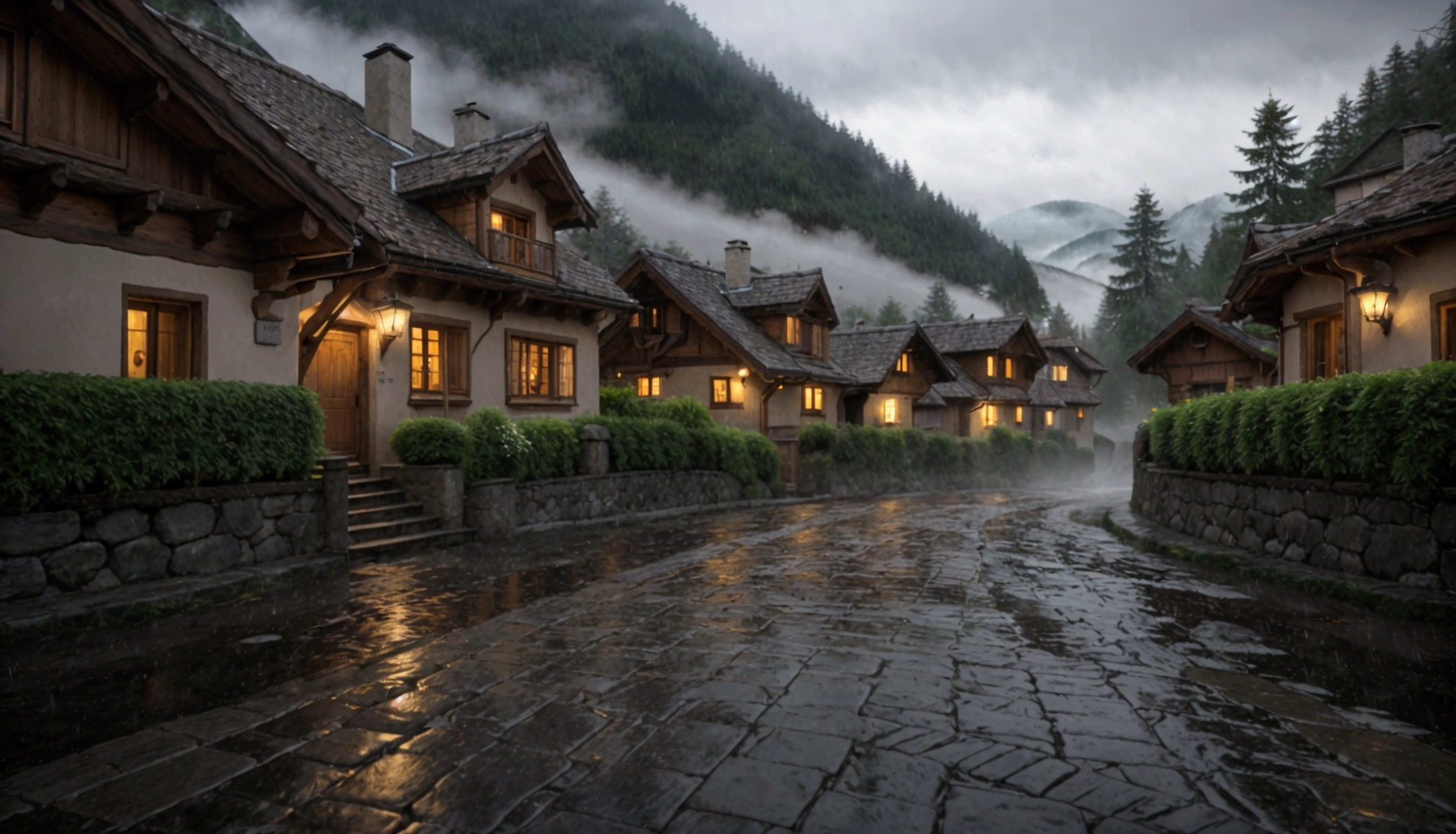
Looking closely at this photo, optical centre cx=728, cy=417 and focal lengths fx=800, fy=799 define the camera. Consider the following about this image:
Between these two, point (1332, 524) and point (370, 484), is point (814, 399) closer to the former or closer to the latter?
point (370, 484)

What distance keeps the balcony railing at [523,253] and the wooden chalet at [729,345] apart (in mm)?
7956

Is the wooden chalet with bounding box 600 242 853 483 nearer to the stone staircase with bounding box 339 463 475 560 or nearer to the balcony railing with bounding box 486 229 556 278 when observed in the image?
the balcony railing with bounding box 486 229 556 278

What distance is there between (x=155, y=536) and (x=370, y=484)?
4931mm

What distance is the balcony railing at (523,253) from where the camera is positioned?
56.4 ft

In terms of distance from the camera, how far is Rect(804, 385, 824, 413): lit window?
3083 centimetres

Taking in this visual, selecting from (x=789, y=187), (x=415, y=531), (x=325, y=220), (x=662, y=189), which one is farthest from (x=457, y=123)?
(x=789, y=187)

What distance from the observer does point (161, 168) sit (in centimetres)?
992

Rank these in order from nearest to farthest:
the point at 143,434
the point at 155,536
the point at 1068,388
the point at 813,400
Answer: the point at 143,434, the point at 155,536, the point at 813,400, the point at 1068,388

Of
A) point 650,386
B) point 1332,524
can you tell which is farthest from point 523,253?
point 1332,524

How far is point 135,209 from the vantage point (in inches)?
377

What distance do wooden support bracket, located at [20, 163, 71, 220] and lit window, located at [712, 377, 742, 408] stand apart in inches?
811

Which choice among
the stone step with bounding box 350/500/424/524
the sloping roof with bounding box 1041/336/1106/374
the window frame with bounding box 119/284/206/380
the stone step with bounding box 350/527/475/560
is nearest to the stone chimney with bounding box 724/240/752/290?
the stone step with bounding box 350/500/424/524

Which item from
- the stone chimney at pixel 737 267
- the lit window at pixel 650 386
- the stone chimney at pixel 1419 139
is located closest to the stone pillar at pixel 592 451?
the lit window at pixel 650 386

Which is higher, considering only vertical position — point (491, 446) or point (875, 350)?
point (875, 350)
